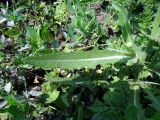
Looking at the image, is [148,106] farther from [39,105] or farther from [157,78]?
[39,105]

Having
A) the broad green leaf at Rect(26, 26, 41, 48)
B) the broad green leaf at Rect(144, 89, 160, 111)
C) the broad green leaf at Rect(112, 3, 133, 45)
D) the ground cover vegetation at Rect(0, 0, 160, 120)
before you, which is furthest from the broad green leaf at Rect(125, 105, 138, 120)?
the broad green leaf at Rect(26, 26, 41, 48)

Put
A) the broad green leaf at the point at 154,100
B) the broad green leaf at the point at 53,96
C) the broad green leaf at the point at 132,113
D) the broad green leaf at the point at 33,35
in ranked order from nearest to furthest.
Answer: the broad green leaf at the point at 132,113 → the broad green leaf at the point at 154,100 → the broad green leaf at the point at 53,96 → the broad green leaf at the point at 33,35

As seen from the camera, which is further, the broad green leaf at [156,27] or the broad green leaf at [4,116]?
the broad green leaf at [156,27]

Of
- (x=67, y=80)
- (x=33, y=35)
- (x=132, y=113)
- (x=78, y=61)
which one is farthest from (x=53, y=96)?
(x=132, y=113)

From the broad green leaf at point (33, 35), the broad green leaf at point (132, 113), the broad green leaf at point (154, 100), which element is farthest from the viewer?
the broad green leaf at point (33, 35)

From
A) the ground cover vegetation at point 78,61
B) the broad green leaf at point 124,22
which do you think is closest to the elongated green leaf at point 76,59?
the ground cover vegetation at point 78,61

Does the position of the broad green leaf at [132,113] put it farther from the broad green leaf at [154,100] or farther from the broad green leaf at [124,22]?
the broad green leaf at [124,22]

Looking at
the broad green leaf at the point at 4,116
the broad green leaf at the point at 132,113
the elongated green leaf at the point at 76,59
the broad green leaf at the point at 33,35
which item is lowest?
the broad green leaf at the point at 4,116

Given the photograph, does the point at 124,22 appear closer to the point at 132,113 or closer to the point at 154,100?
the point at 154,100
